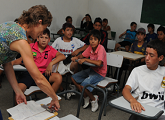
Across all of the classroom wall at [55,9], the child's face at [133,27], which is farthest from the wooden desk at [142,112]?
the child's face at [133,27]

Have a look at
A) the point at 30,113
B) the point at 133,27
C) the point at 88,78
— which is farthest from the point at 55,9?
the point at 30,113

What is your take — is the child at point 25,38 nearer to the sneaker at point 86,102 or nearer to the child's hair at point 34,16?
the child's hair at point 34,16

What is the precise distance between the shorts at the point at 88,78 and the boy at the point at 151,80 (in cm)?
87

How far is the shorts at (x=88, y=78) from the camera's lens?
238 cm

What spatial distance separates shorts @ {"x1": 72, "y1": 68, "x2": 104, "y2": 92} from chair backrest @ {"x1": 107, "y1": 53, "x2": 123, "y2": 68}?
0.31 meters

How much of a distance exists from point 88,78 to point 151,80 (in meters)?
1.06

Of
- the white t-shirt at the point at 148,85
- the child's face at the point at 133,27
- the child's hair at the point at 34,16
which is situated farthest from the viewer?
the child's face at the point at 133,27

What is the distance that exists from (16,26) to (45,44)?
1.46 m

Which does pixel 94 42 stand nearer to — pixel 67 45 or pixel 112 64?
pixel 112 64

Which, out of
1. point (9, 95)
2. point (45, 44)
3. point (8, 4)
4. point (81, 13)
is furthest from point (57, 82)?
point (81, 13)

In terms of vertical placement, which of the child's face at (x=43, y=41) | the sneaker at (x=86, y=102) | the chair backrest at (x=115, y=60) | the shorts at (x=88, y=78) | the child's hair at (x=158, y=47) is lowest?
the sneaker at (x=86, y=102)

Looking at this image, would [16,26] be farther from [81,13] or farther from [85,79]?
[81,13]

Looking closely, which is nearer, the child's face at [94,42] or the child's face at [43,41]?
the child's face at [43,41]

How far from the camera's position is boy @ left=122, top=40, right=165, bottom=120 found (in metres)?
1.46
